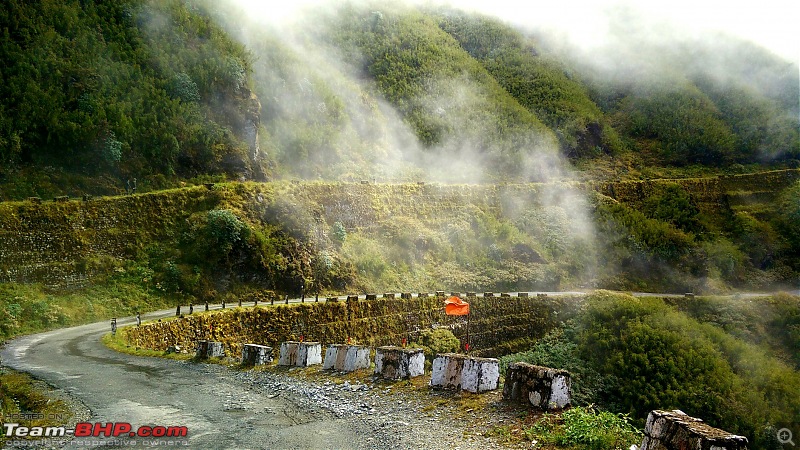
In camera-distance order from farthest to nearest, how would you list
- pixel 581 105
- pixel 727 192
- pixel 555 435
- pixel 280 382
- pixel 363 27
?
1. pixel 581 105
2. pixel 363 27
3. pixel 727 192
4. pixel 280 382
5. pixel 555 435

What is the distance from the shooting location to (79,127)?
34438 mm

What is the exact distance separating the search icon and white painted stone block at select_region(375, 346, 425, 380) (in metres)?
22.9

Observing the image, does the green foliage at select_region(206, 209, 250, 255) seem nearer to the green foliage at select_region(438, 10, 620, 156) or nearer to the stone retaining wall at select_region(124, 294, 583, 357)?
the stone retaining wall at select_region(124, 294, 583, 357)

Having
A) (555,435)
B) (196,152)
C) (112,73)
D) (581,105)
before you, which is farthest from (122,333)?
(581,105)

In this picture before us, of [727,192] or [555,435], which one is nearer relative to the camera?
[555,435]

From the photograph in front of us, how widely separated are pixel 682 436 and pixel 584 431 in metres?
1.32

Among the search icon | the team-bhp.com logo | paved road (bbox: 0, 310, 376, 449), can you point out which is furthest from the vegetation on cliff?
the team-bhp.com logo

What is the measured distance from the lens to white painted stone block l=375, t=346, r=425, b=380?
1044 cm

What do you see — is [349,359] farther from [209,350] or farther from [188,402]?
[209,350]

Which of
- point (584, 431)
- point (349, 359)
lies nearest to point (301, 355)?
point (349, 359)

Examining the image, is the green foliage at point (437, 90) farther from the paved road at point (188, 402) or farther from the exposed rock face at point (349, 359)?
the exposed rock face at point (349, 359)

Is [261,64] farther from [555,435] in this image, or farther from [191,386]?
[555,435]

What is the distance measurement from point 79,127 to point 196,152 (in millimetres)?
7567

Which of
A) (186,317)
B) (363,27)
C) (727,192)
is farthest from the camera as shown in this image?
(363,27)
